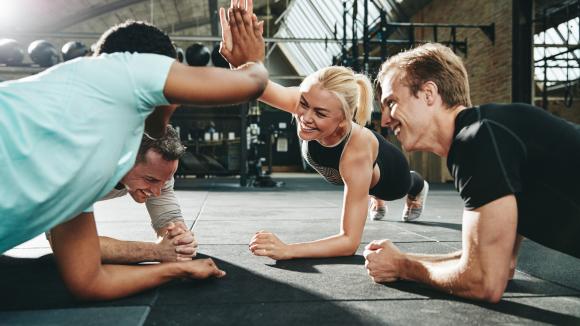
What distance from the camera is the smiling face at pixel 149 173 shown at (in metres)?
1.58

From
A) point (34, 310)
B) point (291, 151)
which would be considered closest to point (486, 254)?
point (34, 310)

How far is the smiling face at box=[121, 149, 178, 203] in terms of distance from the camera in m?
1.58

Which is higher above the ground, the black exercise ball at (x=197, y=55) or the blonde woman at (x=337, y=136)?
the black exercise ball at (x=197, y=55)

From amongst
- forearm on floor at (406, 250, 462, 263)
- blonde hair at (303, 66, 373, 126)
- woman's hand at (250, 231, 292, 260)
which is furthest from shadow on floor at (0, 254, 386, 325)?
blonde hair at (303, 66, 373, 126)

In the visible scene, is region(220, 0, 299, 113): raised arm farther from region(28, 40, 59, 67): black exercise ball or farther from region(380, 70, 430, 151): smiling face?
region(28, 40, 59, 67): black exercise ball

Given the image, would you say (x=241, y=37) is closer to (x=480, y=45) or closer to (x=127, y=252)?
(x=127, y=252)

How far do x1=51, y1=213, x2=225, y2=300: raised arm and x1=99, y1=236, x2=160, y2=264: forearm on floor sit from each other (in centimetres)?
29

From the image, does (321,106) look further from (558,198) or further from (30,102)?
(30,102)

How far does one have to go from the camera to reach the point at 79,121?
3.25 ft

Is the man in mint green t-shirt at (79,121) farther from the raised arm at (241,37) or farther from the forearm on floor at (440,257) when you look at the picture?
the forearm on floor at (440,257)

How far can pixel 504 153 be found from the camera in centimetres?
114

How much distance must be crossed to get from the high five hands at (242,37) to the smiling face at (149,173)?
0.50m

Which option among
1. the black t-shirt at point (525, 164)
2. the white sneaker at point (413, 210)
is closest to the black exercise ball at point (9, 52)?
the white sneaker at point (413, 210)

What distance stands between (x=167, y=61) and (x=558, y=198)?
1.04 m
